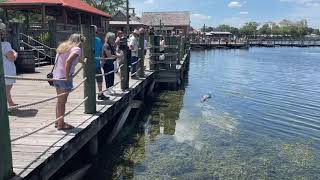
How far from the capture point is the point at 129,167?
27.0 feet

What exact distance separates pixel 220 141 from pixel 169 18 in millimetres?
66534

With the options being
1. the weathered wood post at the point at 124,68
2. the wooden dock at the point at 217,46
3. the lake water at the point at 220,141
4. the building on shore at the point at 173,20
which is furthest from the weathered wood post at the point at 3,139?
the building on shore at the point at 173,20

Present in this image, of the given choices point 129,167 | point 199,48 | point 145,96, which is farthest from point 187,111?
point 199,48

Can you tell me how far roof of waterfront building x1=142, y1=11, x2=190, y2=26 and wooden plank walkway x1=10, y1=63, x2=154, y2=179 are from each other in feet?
209

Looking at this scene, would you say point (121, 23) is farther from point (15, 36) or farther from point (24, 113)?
point (24, 113)

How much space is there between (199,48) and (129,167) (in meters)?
60.9

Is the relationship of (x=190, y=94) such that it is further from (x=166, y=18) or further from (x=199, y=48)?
(x=166, y=18)

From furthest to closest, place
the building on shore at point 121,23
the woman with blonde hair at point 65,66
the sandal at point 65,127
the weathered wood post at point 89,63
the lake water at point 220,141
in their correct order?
the building on shore at point 121,23
the lake water at point 220,141
the weathered wood post at point 89,63
the sandal at point 65,127
the woman with blonde hair at point 65,66

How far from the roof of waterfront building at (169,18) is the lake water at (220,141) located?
5740 centimetres

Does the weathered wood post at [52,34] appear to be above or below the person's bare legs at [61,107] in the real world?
above

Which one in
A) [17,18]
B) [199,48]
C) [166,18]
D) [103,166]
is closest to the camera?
[103,166]

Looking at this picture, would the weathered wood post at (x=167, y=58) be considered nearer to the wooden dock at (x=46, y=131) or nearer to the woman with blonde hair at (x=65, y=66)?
the wooden dock at (x=46, y=131)

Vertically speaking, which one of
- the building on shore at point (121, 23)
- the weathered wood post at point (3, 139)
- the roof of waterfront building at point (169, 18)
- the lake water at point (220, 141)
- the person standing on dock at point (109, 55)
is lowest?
the lake water at point (220, 141)

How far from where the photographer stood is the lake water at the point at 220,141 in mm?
8125
